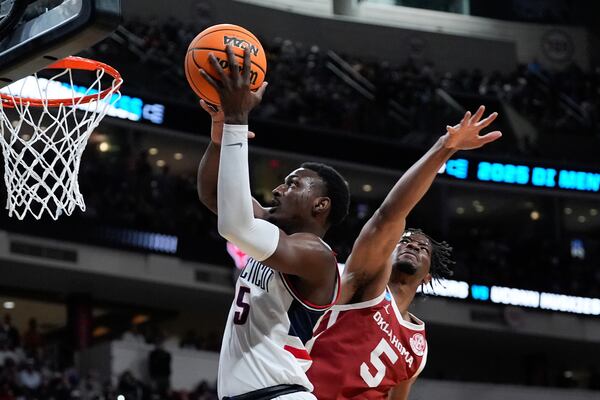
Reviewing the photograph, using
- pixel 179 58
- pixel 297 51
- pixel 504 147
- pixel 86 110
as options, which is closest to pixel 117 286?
pixel 179 58

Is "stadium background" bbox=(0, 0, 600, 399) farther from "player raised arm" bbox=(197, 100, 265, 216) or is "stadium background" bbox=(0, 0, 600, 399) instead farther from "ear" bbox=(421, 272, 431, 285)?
"player raised arm" bbox=(197, 100, 265, 216)

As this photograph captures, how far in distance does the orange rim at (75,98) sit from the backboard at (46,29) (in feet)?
2.76

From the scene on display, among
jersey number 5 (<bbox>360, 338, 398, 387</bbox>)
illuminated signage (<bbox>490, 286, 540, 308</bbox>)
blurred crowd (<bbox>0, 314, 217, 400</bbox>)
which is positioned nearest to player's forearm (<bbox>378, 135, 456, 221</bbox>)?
jersey number 5 (<bbox>360, 338, 398, 387</bbox>)

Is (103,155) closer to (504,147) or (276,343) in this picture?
(504,147)

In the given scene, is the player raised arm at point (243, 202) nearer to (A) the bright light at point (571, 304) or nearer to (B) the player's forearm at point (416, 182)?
(B) the player's forearm at point (416, 182)

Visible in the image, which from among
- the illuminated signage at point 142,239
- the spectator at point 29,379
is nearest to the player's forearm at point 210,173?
the spectator at point 29,379

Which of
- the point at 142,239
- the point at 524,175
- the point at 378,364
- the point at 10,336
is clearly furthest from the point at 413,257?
the point at 524,175

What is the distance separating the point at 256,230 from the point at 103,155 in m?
17.9

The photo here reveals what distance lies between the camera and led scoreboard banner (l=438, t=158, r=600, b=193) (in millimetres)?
23516

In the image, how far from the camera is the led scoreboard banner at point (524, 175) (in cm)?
2352

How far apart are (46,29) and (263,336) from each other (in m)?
1.42

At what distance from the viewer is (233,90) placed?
13.0ft

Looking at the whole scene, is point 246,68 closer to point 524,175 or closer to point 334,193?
point 334,193

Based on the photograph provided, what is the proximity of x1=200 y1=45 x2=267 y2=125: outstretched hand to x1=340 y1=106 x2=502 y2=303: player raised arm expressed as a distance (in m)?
0.92
